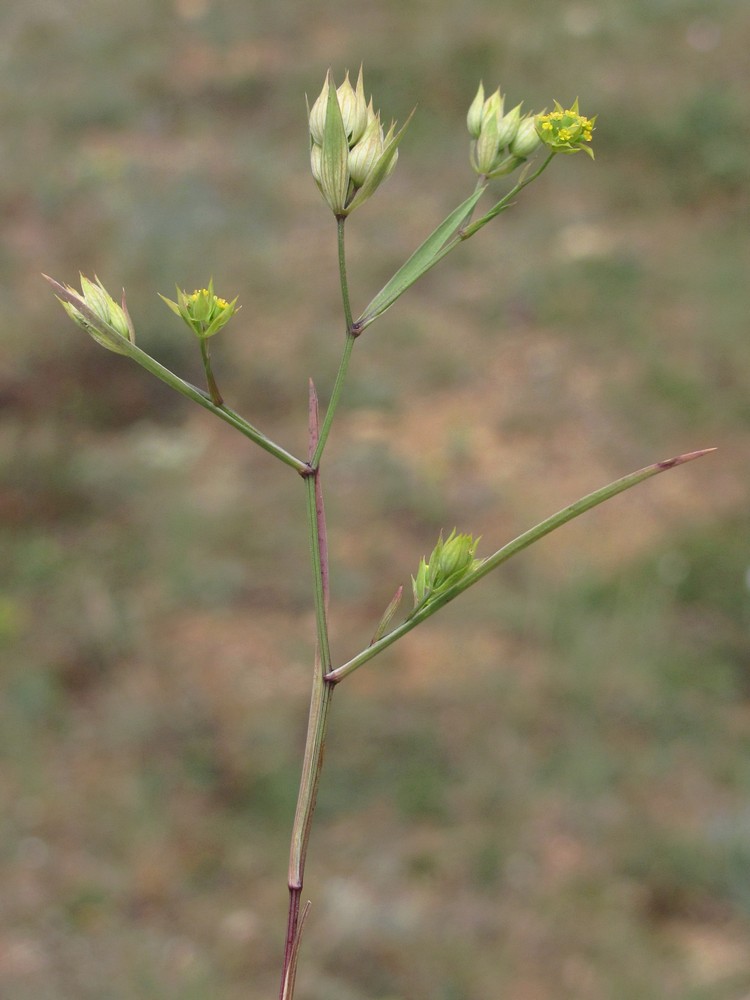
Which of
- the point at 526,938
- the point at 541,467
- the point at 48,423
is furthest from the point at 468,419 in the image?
the point at 526,938

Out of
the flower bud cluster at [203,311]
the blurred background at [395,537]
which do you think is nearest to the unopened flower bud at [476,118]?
the flower bud cluster at [203,311]

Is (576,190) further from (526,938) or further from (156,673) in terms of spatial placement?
(526,938)

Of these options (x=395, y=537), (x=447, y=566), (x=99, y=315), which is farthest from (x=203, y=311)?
(x=395, y=537)

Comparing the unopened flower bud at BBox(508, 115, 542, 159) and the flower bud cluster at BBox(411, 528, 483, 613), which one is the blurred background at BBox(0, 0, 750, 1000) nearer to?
the flower bud cluster at BBox(411, 528, 483, 613)

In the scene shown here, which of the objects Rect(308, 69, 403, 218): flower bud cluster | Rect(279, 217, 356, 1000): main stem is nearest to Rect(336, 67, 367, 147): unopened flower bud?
Rect(308, 69, 403, 218): flower bud cluster

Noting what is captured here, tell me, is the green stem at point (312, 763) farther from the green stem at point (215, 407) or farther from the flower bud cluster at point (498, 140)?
the flower bud cluster at point (498, 140)

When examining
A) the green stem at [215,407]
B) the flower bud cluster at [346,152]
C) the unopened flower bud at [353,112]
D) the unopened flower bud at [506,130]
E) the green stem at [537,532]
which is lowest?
the green stem at [537,532]
